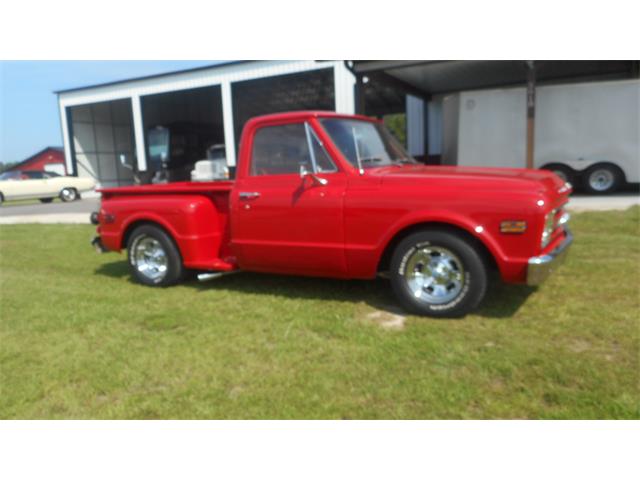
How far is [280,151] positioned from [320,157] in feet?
1.62

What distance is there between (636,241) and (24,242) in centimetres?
1067

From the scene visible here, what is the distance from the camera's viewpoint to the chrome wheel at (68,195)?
23.2 meters

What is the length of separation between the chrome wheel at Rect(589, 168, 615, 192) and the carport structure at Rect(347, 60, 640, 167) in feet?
5.75

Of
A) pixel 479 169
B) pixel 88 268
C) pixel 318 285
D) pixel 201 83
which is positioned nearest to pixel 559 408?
pixel 479 169

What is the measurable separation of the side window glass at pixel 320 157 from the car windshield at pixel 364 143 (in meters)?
0.14

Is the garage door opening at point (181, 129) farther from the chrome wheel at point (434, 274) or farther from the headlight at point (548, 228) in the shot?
the headlight at point (548, 228)

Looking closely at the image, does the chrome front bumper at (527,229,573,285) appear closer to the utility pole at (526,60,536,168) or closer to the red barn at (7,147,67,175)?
the utility pole at (526,60,536,168)

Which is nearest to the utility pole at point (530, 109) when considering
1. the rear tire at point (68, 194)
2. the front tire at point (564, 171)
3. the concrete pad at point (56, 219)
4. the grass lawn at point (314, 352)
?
the front tire at point (564, 171)

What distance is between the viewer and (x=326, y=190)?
477 centimetres

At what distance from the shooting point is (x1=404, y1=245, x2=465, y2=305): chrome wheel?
438 cm

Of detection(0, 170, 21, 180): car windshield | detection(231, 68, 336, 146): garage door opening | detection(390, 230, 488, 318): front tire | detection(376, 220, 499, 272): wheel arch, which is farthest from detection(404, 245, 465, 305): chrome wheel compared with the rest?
detection(0, 170, 21, 180): car windshield

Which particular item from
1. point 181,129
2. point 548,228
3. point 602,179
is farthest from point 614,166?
point 181,129

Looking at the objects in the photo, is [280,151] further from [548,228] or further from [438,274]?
[548,228]

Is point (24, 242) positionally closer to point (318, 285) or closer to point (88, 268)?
point (88, 268)
